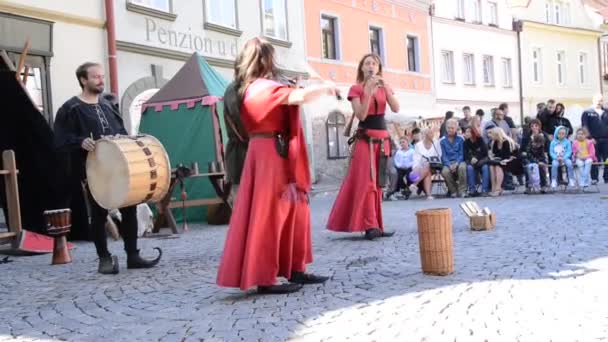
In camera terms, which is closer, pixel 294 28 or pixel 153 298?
pixel 153 298

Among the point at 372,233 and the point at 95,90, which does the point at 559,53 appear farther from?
the point at 95,90

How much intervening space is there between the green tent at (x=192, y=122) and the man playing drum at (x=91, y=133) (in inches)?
183

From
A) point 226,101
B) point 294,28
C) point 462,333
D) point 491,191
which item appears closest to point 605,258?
point 462,333

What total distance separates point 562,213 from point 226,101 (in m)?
6.09

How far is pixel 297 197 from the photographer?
15.8 ft

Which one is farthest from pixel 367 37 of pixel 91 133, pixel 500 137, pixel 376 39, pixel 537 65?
pixel 91 133

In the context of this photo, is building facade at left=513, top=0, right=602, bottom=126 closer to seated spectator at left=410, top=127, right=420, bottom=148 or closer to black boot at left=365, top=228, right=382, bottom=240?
seated spectator at left=410, top=127, right=420, bottom=148

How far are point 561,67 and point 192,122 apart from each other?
103ft

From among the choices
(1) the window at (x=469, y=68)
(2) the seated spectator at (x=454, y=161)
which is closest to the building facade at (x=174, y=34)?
(2) the seated spectator at (x=454, y=161)

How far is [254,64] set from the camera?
4.72 m

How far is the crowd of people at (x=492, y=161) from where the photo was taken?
1317cm

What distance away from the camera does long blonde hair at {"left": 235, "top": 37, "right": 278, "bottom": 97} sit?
4727 millimetres

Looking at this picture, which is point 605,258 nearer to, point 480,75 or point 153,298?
point 153,298

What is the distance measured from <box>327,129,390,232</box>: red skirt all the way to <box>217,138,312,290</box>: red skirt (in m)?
2.60
